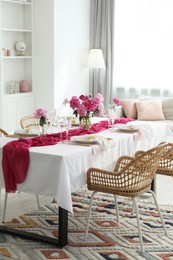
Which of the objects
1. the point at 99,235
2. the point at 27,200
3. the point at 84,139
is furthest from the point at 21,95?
the point at 99,235

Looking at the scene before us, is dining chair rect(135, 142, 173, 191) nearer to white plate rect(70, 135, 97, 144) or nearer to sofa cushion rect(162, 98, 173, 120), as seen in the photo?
white plate rect(70, 135, 97, 144)

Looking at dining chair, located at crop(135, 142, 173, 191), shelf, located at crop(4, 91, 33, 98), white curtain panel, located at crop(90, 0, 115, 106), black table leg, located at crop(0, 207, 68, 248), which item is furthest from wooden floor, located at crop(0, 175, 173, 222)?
white curtain panel, located at crop(90, 0, 115, 106)

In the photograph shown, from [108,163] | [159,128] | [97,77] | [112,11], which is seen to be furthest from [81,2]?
[108,163]

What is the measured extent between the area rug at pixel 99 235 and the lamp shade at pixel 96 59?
3.27 m

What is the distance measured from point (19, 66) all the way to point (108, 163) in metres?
3.70

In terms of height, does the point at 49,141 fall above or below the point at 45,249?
above

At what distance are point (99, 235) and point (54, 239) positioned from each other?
0.41 meters

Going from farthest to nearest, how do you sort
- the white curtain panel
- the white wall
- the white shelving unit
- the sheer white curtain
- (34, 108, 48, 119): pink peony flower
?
the white curtain panel, the sheer white curtain, the white wall, the white shelving unit, (34, 108, 48, 119): pink peony flower

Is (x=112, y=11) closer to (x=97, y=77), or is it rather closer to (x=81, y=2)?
(x=81, y=2)

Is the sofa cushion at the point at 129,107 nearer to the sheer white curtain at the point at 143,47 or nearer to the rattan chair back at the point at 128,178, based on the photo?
the sheer white curtain at the point at 143,47

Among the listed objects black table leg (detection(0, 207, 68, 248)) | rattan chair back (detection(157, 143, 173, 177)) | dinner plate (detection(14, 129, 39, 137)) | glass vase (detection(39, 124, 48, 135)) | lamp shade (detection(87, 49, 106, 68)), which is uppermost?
lamp shade (detection(87, 49, 106, 68))

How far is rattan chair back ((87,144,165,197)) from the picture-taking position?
3508 mm

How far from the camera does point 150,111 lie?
277 inches

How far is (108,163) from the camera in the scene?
13.1ft
